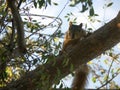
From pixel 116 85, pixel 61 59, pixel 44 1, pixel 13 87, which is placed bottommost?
pixel 116 85

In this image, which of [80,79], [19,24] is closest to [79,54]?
[19,24]

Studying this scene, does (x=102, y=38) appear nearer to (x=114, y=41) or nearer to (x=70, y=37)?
(x=114, y=41)

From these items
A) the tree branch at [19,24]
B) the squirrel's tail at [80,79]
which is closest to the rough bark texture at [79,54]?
the tree branch at [19,24]

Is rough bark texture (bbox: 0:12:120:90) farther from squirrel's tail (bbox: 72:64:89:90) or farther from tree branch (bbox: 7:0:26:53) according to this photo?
squirrel's tail (bbox: 72:64:89:90)

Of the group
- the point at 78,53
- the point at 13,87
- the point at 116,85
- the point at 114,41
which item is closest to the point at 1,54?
the point at 13,87

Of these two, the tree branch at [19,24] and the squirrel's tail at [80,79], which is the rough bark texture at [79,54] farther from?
Result: the squirrel's tail at [80,79]

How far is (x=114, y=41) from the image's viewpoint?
354 centimetres

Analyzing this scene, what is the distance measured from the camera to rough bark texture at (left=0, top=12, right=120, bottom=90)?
3.47m

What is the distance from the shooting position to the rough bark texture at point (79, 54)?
11.4 feet

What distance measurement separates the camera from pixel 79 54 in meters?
3.50

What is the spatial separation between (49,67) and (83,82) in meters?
1.49

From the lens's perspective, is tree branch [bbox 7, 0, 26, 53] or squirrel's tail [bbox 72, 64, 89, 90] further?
squirrel's tail [bbox 72, 64, 89, 90]

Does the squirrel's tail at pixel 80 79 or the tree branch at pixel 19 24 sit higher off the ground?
the tree branch at pixel 19 24

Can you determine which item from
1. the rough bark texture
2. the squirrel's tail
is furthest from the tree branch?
the squirrel's tail
